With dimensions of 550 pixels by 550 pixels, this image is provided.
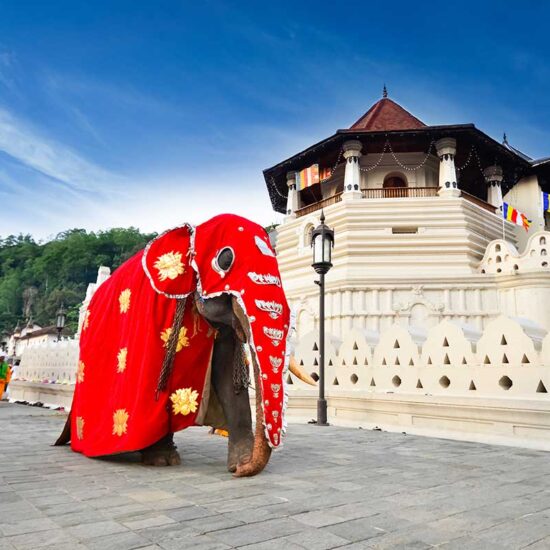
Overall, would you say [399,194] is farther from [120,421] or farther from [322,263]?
[120,421]

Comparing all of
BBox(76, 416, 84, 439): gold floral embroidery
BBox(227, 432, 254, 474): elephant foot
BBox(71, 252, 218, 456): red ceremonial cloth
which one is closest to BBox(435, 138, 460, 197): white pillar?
BBox(71, 252, 218, 456): red ceremonial cloth

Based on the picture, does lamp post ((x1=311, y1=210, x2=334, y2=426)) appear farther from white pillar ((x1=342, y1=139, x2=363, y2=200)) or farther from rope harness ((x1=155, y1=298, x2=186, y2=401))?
white pillar ((x1=342, y1=139, x2=363, y2=200))

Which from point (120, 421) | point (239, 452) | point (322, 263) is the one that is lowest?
point (239, 452)

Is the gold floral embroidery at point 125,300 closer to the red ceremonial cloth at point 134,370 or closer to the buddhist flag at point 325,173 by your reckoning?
the red ceremonial cloth at point 134,370

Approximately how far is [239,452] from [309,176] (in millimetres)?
20393

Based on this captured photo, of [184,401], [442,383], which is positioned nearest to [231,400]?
[184,401]

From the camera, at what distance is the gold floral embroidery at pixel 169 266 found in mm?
4703

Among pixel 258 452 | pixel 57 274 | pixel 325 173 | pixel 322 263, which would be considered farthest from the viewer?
pixel 57 274

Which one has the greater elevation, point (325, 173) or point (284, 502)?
point (325, 173)

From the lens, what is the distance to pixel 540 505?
10.3 feet

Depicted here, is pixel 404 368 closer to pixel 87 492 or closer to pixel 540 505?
pixel 540 505

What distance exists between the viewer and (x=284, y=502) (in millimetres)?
3109

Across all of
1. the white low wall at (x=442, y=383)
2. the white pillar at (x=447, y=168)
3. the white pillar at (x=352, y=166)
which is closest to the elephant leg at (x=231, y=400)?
the white low wall at (x=442, y=383)

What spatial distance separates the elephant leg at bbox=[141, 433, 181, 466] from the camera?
4.52 meters
